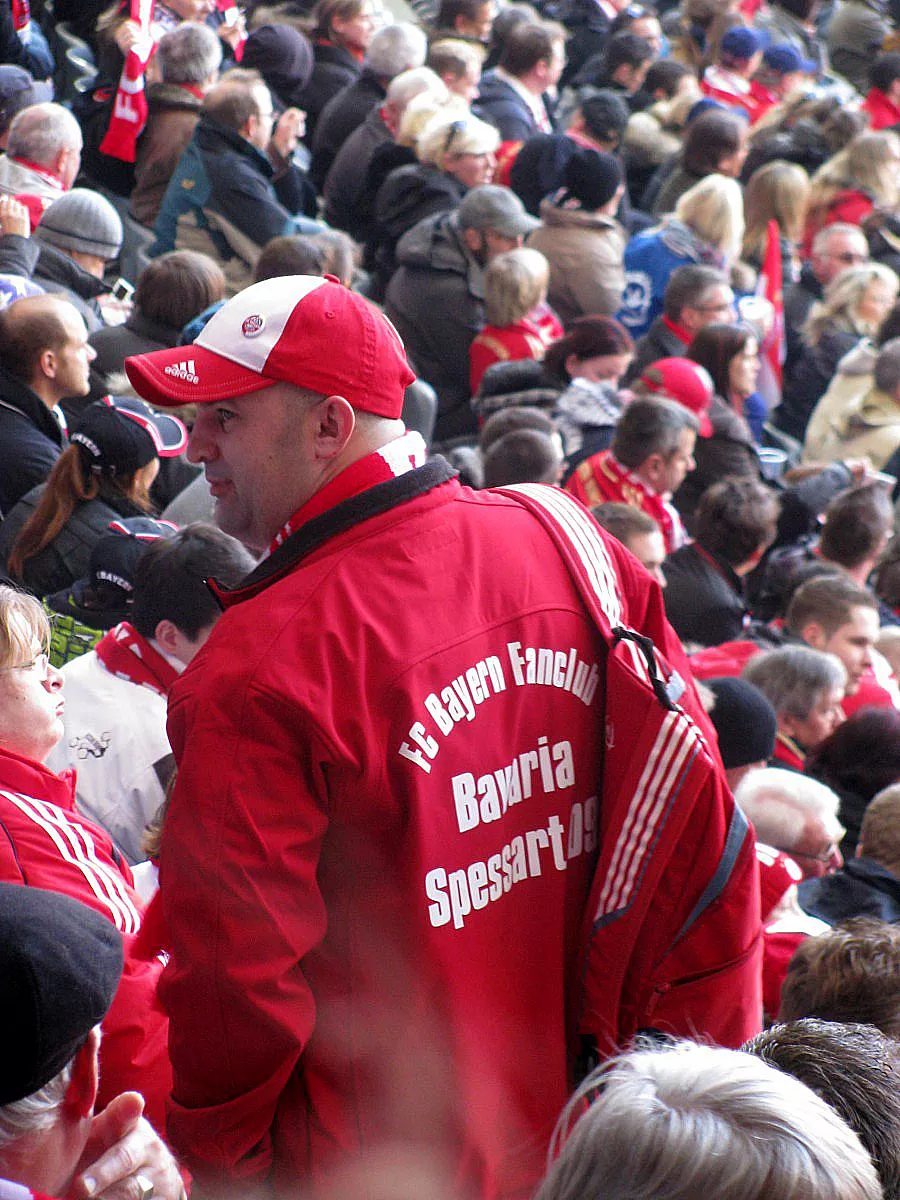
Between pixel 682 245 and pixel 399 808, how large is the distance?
672 centimetres

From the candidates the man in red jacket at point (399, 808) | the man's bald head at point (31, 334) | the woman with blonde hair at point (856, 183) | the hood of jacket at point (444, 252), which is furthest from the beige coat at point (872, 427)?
the man in red jacket at point (399, 808)

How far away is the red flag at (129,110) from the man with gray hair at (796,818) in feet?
16.2

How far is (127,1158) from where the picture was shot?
1.86 m

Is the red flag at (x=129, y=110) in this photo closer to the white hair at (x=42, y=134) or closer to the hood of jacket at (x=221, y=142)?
the hood of jacket at (x=221, y=142)

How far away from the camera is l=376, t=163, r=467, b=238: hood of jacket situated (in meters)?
A: 7.96

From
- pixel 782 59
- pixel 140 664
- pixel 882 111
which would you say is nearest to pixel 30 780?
pixel 140 664

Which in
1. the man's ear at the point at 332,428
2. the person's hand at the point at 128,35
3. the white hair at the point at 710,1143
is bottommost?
the person's hand at the point at 128,35

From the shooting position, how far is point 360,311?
6.93 ft

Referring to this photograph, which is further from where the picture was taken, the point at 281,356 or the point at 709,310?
the point at 709,310

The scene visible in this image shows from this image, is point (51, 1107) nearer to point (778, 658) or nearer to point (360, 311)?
point (360, 311)

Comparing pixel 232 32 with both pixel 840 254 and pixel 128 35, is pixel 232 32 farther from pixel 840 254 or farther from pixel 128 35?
pixel 840 254

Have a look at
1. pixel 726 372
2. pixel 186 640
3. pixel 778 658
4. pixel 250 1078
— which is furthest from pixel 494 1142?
pixel 726 372

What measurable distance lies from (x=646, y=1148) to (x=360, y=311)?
1.13 metres

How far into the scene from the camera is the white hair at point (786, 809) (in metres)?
4.16
